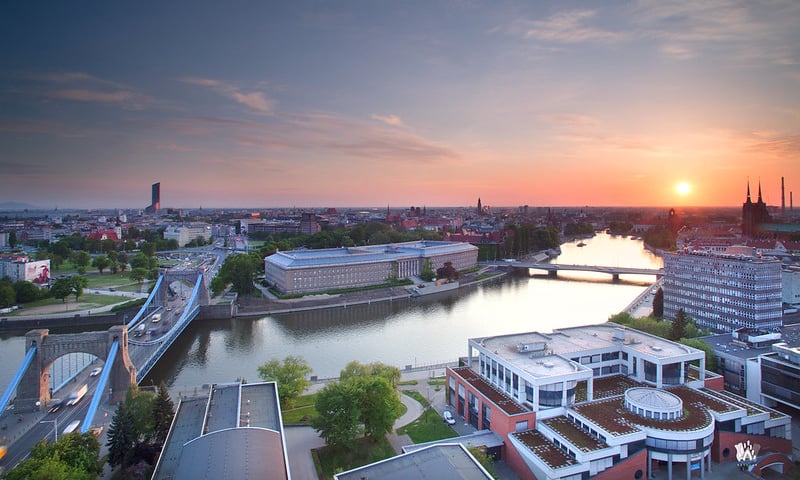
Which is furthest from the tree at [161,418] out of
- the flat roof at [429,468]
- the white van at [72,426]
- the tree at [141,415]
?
the flat roof at [429,468]

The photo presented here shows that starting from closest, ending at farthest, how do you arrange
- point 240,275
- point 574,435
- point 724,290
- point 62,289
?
point 574,435
point 724,290
point 62,289
point 240,275

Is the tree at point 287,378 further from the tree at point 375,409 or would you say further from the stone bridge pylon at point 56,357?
the stone bridge pylon at point 56,357

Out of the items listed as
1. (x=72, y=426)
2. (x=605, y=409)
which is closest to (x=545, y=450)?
(x=605, y=409)

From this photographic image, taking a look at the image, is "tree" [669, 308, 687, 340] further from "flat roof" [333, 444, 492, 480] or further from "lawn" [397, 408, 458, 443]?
"flat roof" [333, 444, 492, 480]

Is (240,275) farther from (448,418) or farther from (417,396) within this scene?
(448,418)

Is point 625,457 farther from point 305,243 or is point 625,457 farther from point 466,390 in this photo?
point 305,243
